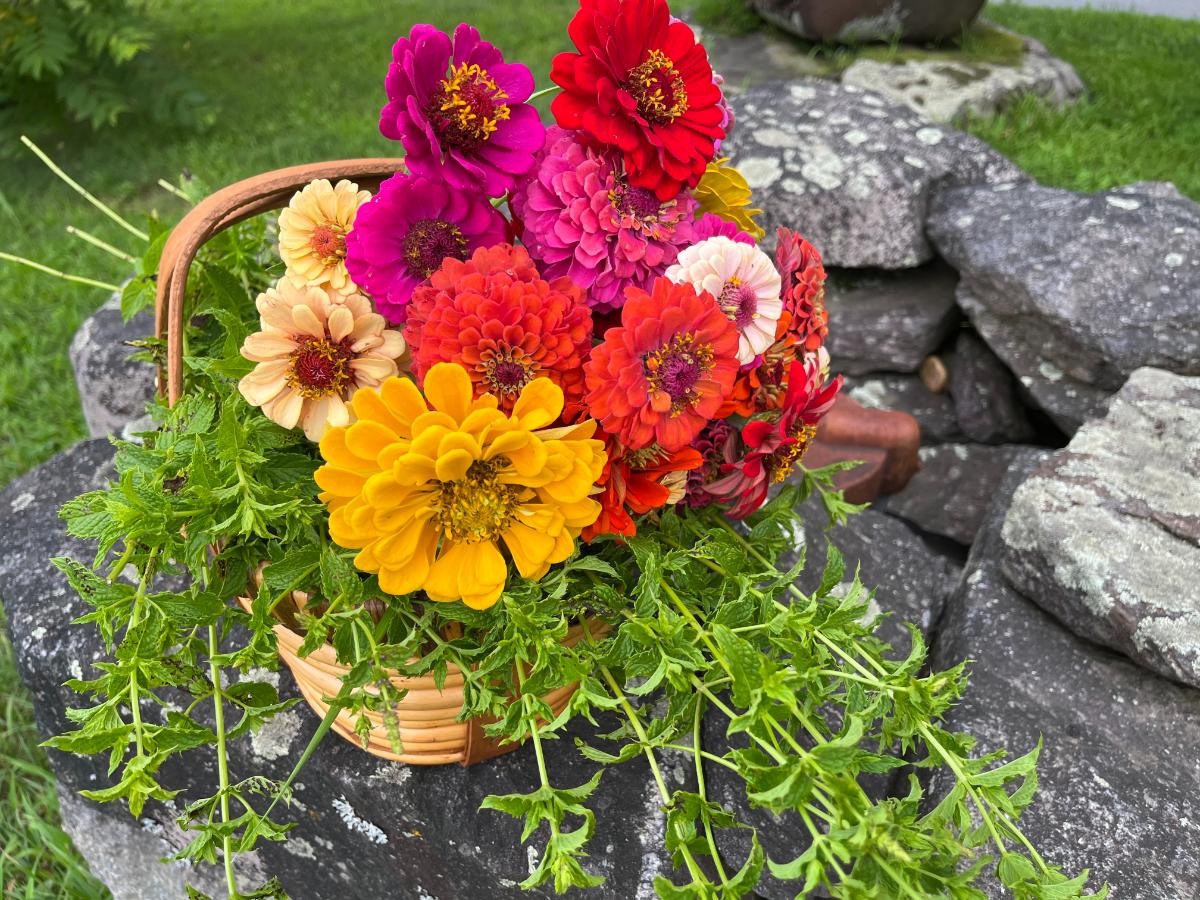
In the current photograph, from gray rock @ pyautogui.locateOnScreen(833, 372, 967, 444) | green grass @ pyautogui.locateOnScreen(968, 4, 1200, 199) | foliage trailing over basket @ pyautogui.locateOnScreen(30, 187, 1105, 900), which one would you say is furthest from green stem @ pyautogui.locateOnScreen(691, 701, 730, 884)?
green grass @ pyautogui.locateOnScreen(968, 4, 1200, 199)

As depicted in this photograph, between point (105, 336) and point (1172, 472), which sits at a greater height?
point (1172, 472)

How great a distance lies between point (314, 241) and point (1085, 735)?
1.48 metres

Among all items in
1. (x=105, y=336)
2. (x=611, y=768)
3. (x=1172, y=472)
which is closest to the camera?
(x=611, y=768)

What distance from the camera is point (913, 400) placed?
3.25 metres

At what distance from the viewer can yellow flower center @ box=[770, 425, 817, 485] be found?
1265 mm

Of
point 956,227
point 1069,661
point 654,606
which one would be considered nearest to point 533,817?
point 654,606

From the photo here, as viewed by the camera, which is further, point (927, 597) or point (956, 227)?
point (956, 227)

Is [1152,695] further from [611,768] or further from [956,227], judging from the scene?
[956,227]

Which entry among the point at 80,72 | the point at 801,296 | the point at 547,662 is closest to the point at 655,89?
the point at 801,296

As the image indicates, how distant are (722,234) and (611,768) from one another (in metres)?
0.88

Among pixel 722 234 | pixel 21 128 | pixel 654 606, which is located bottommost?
pixel 21 128

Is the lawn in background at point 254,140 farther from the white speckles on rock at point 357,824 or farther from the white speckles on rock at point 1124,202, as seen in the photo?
the white speckles on rock at point 1124,202

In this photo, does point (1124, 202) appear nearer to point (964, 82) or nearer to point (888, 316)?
point (888, 316)

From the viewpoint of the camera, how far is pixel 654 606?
1.16 m
